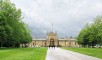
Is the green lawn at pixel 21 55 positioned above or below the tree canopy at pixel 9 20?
below

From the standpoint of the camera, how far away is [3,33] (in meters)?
73.3

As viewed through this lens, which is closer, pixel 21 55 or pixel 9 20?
pixel 21 55

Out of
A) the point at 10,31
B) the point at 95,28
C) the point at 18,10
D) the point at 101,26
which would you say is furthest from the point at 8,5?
the point at 95,28

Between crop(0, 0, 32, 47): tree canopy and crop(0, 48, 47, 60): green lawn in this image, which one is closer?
crop(0, 48, 47, 60): green lawn

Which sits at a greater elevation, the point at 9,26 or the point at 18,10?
the point at 18,10

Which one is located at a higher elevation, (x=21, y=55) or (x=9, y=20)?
(x=9, y=20)

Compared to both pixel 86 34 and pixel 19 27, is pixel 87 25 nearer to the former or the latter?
pixel 86 34

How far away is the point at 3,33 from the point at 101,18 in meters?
40.1

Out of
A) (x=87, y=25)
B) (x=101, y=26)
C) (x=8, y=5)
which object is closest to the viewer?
(x=8, y=5)

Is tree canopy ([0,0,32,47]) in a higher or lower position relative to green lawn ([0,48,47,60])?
higher

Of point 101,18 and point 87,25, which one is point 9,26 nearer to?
point 101,18

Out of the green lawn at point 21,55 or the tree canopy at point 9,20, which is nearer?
the green lawn at point 21,55

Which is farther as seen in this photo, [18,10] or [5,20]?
[18,10]

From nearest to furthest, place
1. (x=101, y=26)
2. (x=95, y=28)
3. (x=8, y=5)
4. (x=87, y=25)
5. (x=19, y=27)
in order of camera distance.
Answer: (x=8, y=5) < (x=19, y=27) < (x=101, y=26) < (x=95, y=28) < (x=87, y=25)
